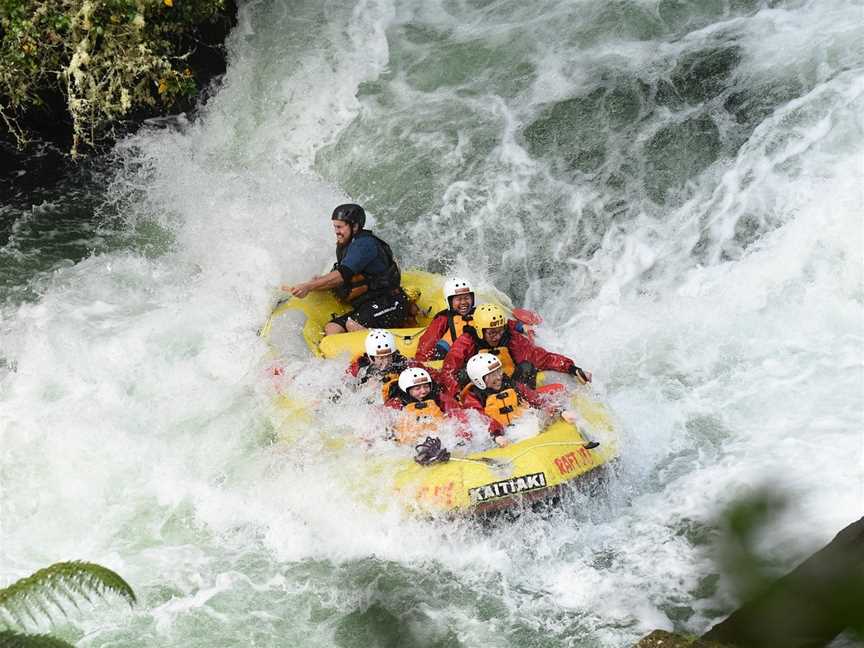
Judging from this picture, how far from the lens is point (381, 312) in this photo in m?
8.80

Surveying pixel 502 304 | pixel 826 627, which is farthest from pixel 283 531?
pixel 826 627

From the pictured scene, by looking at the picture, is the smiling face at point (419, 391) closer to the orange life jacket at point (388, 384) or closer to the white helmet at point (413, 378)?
the white helmet at point (413, 378)

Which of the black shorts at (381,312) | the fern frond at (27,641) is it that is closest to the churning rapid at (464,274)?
the black shorts at (381,312)

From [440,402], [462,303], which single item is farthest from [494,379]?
[462,303]

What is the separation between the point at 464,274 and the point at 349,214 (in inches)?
71.3

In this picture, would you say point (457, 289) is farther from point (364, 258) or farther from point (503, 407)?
point (503, 407)

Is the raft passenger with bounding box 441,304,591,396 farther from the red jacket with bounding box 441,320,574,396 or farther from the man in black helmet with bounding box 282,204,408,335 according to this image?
the man in black helmet with bounding box 282,204,408,335

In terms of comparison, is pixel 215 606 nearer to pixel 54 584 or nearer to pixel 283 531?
pixel 283 531

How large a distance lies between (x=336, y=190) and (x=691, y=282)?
3.95 metres

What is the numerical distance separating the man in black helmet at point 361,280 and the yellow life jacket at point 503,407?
187cm

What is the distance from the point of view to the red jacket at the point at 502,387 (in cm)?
716

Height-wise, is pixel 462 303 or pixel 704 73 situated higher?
pixel 704 73

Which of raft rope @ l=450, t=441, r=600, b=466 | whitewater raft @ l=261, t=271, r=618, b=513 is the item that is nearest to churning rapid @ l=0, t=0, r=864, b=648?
whitewater raft @ l=261, t=271, r=618, b=513

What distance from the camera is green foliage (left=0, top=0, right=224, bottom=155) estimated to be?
9883 mm
